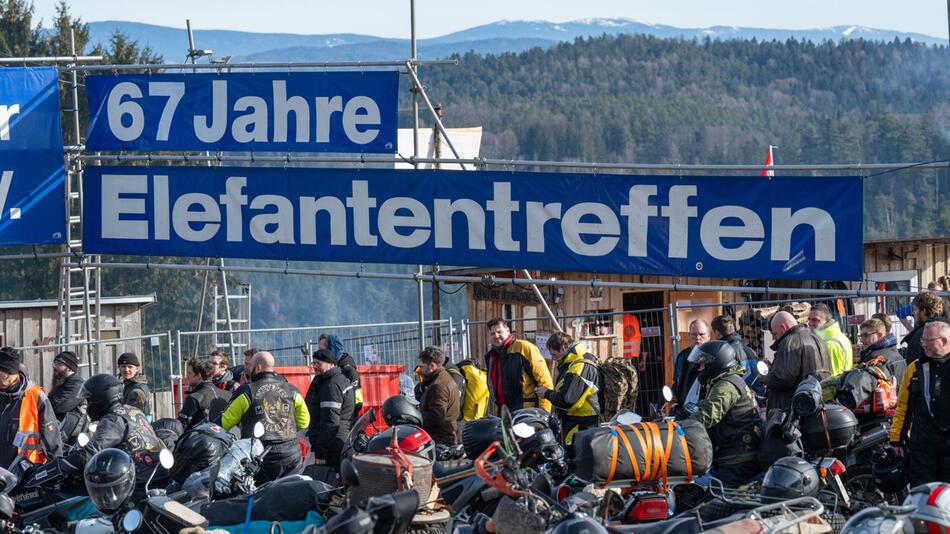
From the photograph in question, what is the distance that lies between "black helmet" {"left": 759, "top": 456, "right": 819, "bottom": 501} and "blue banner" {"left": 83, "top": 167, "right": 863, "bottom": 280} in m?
3.15

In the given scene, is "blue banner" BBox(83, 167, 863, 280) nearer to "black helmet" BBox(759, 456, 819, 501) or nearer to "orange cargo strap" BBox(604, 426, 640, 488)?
"black helmet" BBox(759, 456, 819, 501)

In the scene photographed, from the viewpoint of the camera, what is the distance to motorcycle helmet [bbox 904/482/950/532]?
7.29 metres

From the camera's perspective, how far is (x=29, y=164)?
14039 mm

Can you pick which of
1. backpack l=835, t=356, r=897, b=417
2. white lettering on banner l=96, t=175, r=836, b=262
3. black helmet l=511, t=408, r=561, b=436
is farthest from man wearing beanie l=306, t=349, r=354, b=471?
backpack l=835, t=356, r=897, b=417

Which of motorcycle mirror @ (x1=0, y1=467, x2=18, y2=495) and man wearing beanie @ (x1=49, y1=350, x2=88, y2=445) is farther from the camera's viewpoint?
man wearing beanie @ (x1=49, y1=350, x2=88, y2=445)

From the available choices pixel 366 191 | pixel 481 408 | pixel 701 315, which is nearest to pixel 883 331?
pixel 481 408

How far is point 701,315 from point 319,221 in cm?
827

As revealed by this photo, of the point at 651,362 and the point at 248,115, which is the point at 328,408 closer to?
the point at 248,115

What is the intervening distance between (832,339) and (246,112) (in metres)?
6.39

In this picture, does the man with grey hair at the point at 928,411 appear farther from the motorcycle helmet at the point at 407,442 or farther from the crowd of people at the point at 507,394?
the motorcycle helmet at the point at 407,442

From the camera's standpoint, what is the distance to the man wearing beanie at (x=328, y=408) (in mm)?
12492

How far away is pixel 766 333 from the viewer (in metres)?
16.1

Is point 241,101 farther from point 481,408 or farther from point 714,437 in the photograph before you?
point 714,437

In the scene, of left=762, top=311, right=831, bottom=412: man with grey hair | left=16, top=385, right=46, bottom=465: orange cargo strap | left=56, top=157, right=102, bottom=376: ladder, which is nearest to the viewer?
left=762, top=311, right=831, bottom=412: man with grey hair
